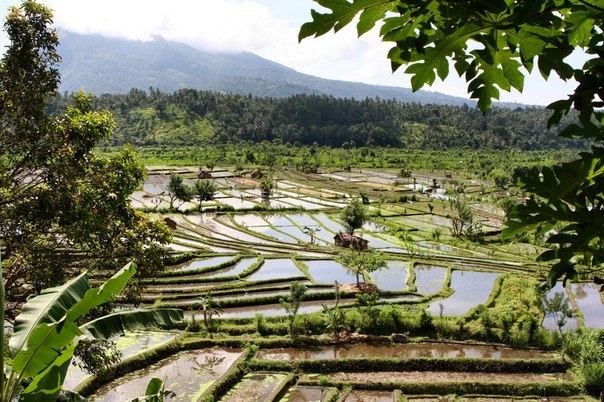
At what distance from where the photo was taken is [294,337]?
22469 mm

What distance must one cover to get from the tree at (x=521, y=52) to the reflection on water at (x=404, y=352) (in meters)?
19.4

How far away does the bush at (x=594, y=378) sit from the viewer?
17.5 m

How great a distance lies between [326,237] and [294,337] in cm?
2305

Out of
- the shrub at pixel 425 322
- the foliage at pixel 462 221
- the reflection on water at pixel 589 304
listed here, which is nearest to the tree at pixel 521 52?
the shrub at pixel 425 322

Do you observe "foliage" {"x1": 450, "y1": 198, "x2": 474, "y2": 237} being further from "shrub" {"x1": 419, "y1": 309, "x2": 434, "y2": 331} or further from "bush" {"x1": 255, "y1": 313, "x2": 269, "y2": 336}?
"bush" {"x1": 255, "y1": 313, "x2": 269, "y2": 336}

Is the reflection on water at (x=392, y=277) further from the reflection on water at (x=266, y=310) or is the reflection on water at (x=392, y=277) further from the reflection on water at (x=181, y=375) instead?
the reflection on water at (x=181, y=375)

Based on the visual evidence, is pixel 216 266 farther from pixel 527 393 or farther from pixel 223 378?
pixel 527 393

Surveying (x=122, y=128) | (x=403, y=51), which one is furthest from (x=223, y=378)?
(x=122, y=128)

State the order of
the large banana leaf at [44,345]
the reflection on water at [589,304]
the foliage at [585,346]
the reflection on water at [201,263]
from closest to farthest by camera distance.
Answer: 1. the large banana leaf at [44,345]
2. the foliage at [585,346]
3. the reflection on water at [589,304]
4. the reflection on water at [201,263]

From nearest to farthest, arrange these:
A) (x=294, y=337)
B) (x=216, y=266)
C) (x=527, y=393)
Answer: (x=527, y=393), (x=294, y=337), (x=216, y=266)

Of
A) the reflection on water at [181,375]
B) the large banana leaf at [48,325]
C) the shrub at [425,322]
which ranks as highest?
the large banana leaf at [48,325]

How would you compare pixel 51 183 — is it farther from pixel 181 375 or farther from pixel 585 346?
pixel 585 346

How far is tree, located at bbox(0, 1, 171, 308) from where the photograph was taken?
29.5 feet

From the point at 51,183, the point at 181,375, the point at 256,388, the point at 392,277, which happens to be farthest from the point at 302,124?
the point at 51,183
